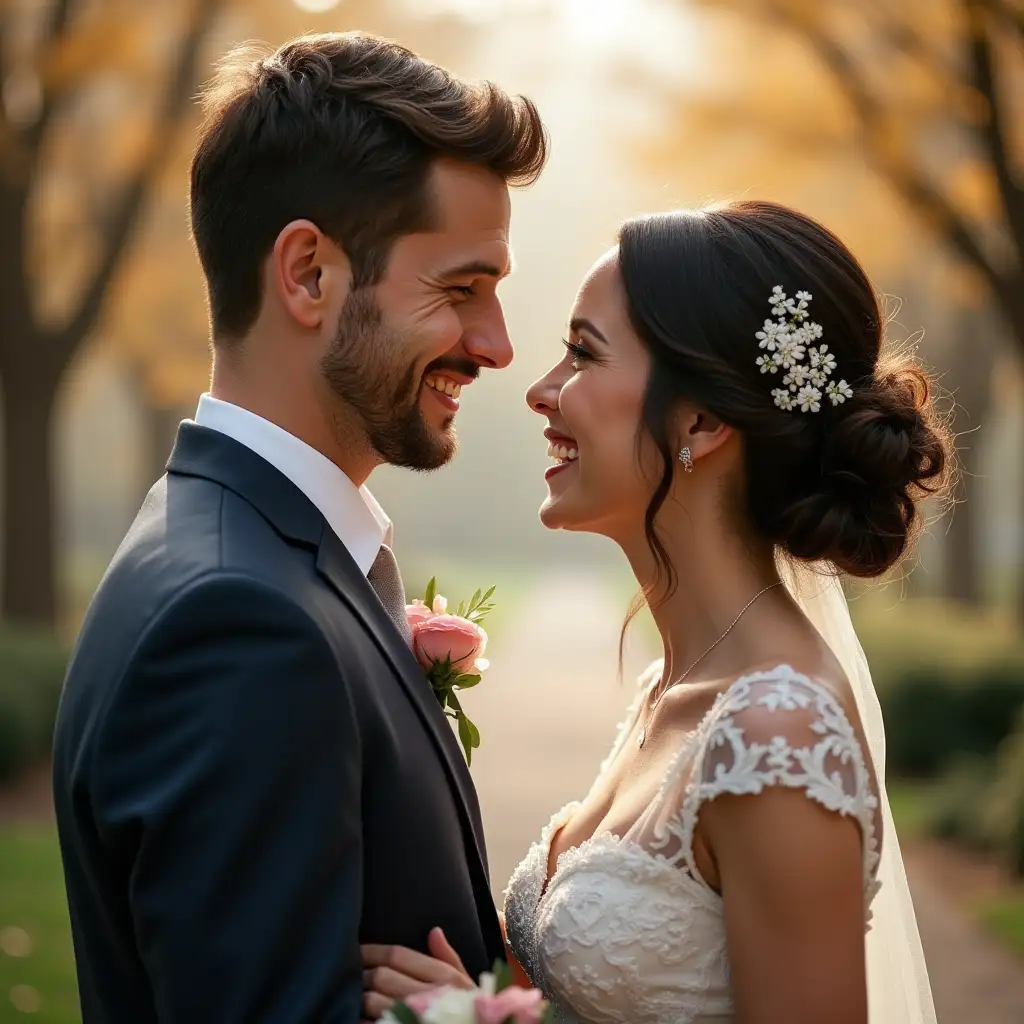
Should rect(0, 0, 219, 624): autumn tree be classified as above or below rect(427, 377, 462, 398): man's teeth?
above

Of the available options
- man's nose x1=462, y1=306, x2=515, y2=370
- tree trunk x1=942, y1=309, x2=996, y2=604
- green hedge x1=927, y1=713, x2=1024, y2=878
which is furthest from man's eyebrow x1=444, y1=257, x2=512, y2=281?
tree trunk x1=942, y1=309, x2=996, y2=604

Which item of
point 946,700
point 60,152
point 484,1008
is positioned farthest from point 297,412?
point 60,152

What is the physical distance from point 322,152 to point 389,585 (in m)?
0.98

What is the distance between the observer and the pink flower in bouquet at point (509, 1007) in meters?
2.38

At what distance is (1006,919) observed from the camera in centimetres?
801

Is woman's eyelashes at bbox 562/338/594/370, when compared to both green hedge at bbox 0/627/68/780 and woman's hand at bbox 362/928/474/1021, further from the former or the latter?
green hedge at bbox 0/627/68/780

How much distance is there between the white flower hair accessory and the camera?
344 centimetres

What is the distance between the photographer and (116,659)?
252 centimetres

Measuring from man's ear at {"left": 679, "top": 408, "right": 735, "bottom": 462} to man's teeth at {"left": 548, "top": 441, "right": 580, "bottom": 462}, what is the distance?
358mm

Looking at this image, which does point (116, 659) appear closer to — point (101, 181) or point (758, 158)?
point (758, 158)

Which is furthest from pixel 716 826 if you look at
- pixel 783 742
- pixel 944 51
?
pixel 944 51

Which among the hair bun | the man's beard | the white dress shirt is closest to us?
the white dress shirt

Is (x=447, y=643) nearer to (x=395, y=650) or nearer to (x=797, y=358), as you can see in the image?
(x=395, y=650)

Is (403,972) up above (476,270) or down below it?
below
